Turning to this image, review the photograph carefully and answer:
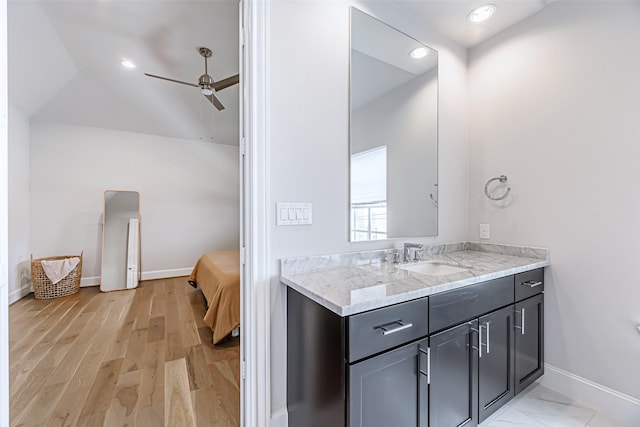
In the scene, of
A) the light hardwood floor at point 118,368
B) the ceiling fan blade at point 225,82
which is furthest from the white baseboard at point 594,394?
the ceiling fan blade at point 225,82

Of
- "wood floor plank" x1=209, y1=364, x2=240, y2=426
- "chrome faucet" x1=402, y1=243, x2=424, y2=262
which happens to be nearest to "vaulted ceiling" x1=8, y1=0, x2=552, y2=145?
"chrome faucet" x1=402, y1=243, x2=424, y2=262

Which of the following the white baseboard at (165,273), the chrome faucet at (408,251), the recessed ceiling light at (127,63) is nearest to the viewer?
the chrome faucet at (408,251)

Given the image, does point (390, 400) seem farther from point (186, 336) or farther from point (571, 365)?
point (186, 336)

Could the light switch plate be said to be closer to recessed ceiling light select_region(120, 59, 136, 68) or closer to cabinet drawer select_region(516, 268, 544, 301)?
cabinet drawer select_region(516, 268, 544, 301)

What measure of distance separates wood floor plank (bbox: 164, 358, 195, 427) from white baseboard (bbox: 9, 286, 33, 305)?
2.94 m

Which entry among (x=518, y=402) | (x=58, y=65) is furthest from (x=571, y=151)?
(x=58, y=65)

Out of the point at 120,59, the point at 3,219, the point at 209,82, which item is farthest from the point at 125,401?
the point at 120,59

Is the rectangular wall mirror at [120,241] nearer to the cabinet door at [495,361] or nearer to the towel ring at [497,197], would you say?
the cabinet door at [495,361]

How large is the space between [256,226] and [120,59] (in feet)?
10.6

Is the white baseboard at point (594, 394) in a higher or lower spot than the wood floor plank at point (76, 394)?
higher

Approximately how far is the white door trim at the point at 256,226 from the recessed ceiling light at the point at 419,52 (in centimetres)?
116

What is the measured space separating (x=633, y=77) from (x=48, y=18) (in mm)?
4556

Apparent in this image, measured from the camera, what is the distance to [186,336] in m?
2.45

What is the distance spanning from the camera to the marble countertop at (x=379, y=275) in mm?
1011
